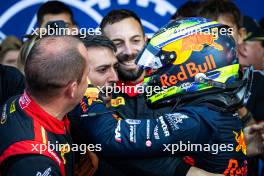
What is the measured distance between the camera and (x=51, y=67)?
190 centimetres

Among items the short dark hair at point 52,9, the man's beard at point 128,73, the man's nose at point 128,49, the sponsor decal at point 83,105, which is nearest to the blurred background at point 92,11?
the short dark hair at point 52,9

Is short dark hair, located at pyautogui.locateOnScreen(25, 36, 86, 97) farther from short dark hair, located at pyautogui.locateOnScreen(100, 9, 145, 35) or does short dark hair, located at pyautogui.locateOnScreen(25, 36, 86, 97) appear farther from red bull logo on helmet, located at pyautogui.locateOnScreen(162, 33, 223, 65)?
short dark hair, located at pyautogui.locateOnScreen(100, 9, 145, 35)

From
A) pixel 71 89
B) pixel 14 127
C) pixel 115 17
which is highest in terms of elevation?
pixel 115 17

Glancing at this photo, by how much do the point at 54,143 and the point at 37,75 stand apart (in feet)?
0.83

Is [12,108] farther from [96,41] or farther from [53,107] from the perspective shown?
[96,41]

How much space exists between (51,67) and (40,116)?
18 cm

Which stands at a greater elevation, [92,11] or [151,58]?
[92,11]

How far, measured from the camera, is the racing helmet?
2037mm

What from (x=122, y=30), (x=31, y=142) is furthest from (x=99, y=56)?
(x=31, y=142)

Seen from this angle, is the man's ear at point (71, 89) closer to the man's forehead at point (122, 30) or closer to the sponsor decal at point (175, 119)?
the sponsor decal at point (175, 119)

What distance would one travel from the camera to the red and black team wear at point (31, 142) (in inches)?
69.3

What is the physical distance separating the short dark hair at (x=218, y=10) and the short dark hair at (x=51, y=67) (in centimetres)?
194

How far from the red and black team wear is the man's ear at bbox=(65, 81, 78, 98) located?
0.11 metres

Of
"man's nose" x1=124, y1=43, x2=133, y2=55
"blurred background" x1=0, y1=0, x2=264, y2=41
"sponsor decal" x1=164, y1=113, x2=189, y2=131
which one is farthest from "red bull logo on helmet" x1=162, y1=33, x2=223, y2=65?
"blurred background" x1=0, y1=0, x2=264, y2=41
